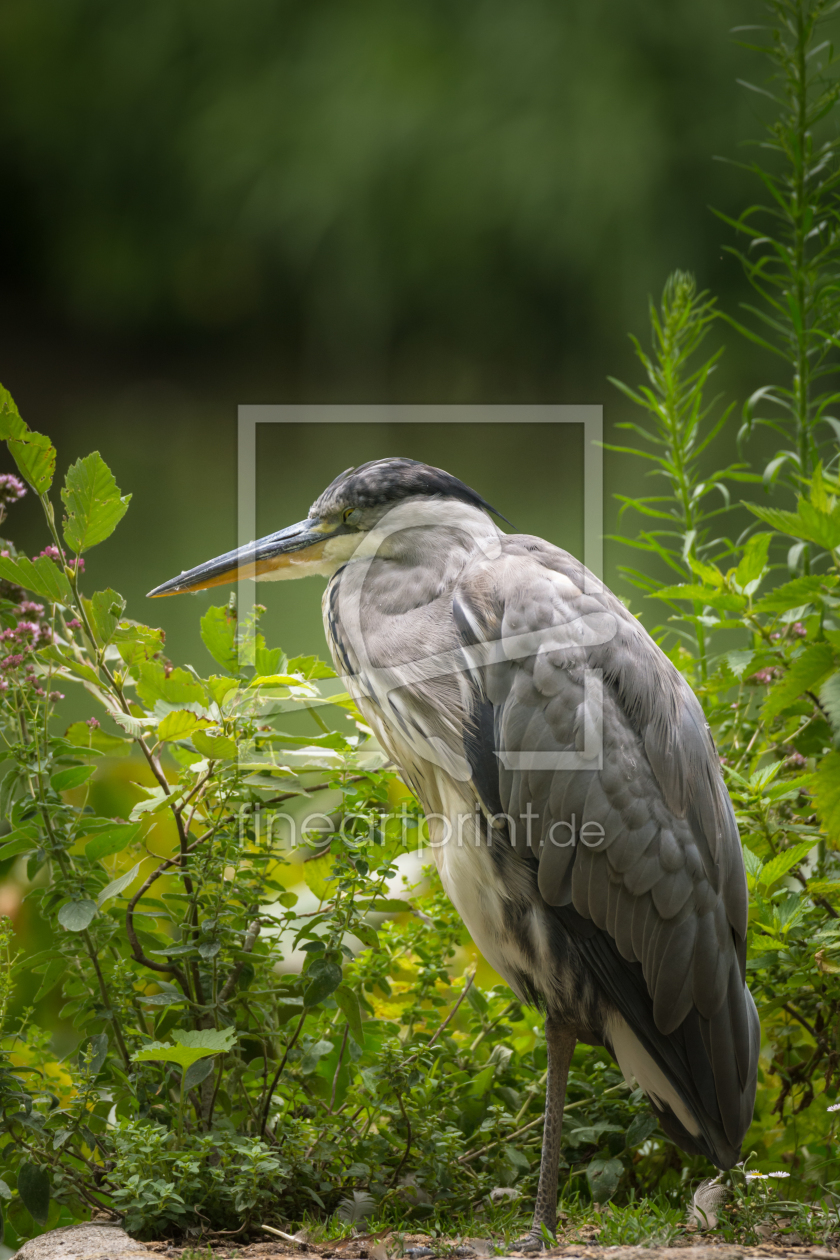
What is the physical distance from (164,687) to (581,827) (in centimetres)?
51

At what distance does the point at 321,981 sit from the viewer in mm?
993

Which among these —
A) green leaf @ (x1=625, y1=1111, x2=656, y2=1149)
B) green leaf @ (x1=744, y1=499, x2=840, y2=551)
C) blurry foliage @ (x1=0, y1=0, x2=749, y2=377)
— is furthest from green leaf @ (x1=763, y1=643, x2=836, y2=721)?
blurry foliage @ (x1=0, y1=0, x2=749, y2=377)

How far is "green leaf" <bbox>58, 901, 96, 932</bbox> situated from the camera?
37.2 inches

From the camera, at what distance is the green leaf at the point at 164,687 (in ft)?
3.61

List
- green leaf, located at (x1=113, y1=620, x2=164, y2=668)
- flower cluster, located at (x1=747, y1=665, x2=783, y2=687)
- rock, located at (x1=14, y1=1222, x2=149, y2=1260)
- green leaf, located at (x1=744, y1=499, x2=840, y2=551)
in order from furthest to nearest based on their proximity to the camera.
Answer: flower cluster, located at (x1=747, y1=665, x2=783, y2=687), green leaf, located at (x1=744, y1=499, x2=840, y2=551), green leaf, located at (x1=113, y1=620, x2=164, y2=668), rock, located at (x1=14, y1=1222, x2=149, y2=1260)

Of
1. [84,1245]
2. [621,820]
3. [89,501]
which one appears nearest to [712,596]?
[621,820]

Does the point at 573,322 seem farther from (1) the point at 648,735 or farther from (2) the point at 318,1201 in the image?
(2) the point at 318,1201

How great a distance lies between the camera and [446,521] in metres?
1.16

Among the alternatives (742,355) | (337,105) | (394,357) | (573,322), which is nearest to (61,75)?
(337,105)

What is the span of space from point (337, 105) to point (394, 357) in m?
0.71

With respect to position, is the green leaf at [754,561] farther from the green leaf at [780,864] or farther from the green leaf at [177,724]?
the green leaf at [177,724]

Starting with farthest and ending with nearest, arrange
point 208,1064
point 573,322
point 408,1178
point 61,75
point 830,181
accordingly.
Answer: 1. point 573,322
2. point 61,75
3. point 830,181
4. point 408,1178
5. point 208,1064

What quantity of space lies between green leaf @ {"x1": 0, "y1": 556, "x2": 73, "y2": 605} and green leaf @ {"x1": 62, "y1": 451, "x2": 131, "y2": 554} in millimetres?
52

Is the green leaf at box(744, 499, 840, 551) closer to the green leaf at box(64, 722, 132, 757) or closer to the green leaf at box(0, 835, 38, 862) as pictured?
the green leaf at box(64, 722, 132, 757)
